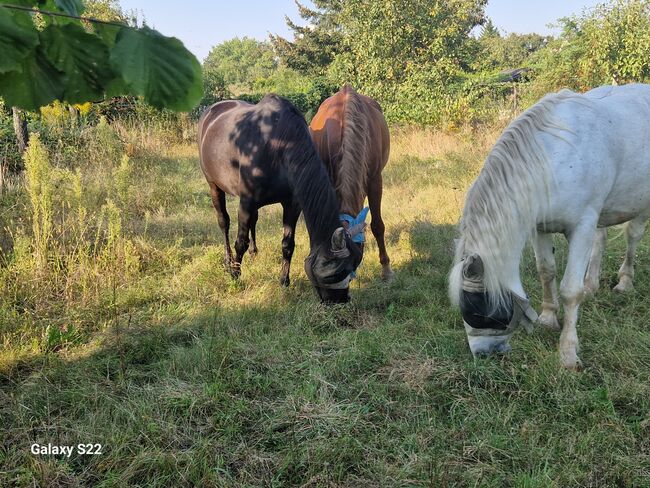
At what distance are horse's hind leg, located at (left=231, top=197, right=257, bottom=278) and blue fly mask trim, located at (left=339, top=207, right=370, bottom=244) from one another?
1043 millimetres

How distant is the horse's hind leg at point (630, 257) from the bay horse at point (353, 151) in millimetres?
2103

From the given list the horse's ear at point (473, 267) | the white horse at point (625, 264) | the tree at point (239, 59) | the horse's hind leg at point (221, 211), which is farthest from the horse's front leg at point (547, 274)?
the tree at point (239, 59)

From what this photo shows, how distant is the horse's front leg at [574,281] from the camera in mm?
2789

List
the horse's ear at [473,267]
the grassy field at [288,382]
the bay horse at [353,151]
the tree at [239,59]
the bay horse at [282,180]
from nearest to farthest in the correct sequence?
the grassy field at [288,382] < the horse's ear at [473,267] < the bay horse at [282,180] < the bay horse at [353,151] < the tree at [239,59]

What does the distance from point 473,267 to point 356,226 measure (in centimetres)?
138

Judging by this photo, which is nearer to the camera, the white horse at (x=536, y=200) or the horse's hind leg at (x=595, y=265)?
the white horse at (x=536, y=200)

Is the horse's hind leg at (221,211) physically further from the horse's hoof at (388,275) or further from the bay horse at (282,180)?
the horse's hoof at (388,275)

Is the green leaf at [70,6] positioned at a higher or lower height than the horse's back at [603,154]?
higher

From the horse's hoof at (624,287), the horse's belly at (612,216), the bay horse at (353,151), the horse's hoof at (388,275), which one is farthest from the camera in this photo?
the horse's hoof at (388,275)

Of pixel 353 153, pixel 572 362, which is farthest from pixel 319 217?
pixel 572 362

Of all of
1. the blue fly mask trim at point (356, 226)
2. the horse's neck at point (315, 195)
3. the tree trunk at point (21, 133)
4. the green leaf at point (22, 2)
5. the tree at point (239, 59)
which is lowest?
the blue fly mask trim at point (356, 226)

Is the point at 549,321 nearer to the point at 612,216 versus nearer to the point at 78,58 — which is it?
the point at 612,216

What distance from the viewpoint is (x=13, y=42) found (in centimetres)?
83

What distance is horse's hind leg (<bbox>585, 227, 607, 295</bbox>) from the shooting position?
12.9 feet
